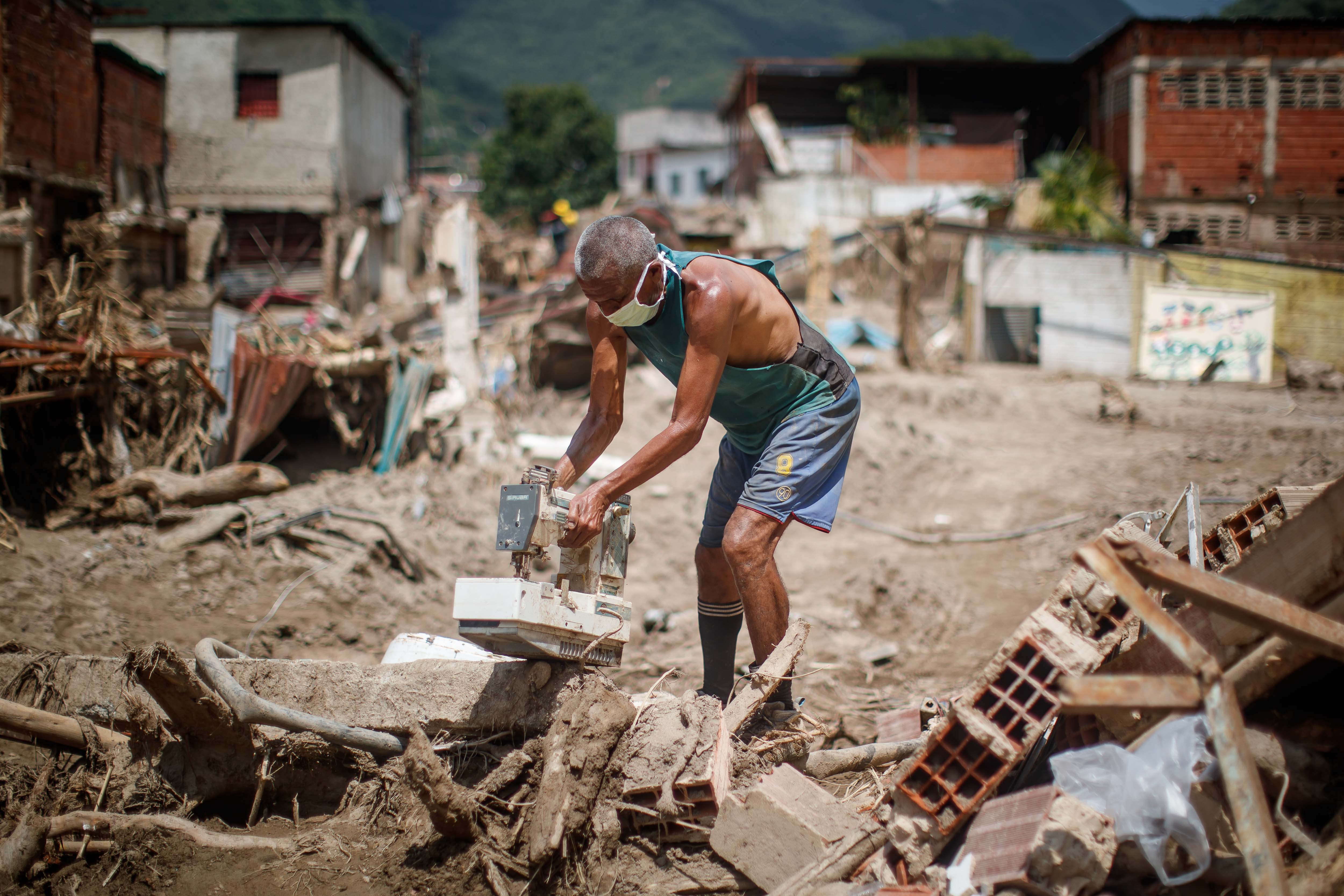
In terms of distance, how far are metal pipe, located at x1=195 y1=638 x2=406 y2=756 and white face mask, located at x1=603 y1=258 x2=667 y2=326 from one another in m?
1.67

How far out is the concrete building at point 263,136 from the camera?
1989cm

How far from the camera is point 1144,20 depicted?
58.8 feet

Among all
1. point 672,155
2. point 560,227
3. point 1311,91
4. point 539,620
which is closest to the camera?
point 539,620

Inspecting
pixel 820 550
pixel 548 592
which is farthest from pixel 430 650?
pixel 820 550

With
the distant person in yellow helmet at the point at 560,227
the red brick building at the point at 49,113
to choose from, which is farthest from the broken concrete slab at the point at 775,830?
the distant person in yellow helmet at the point at 560,227

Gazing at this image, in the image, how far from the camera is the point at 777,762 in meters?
2.92

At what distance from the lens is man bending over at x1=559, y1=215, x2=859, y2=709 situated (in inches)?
112

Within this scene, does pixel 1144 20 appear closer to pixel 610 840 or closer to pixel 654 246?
pixel 654 246

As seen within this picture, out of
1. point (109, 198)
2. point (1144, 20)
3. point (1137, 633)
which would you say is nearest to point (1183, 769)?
point (1137, 633)

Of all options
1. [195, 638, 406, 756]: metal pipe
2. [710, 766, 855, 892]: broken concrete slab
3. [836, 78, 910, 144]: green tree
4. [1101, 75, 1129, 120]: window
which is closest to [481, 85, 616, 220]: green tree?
[836, 78, 910, 144]: green tree

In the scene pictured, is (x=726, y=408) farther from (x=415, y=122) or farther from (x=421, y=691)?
(x=415, y=122)

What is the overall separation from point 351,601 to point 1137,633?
187 inches

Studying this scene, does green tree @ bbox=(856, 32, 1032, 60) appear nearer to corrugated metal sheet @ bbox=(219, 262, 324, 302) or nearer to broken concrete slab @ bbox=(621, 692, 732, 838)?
corrugated metal sheet @ bbox=(219, 262, 324, 302)

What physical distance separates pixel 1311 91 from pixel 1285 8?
122 ft
